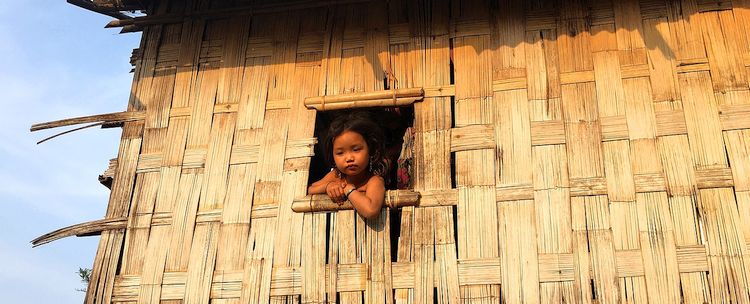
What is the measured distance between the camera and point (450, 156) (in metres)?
4.14

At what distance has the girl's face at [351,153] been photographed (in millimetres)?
4316

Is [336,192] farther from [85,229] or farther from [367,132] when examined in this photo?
[85,229]

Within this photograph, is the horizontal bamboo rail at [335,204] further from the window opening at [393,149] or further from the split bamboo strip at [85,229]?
the split bamboo strip at [85,229]

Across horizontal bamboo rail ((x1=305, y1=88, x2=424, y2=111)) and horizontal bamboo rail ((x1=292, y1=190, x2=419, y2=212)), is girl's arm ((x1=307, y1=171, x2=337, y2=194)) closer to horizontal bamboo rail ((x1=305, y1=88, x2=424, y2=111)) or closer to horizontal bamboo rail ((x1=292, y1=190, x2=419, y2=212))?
horizontal bamboo rail ((x1=292, y1=190, x2=419, y2=212))

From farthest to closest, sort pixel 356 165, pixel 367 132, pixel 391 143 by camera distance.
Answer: pixel 391 143
pixel 367 132
pixel 356 165

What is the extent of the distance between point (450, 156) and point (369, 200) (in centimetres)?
53

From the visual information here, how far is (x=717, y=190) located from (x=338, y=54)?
235 cm

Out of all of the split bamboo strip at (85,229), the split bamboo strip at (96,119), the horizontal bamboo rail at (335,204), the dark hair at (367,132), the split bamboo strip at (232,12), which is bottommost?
the split bamboo strip at (85,229)

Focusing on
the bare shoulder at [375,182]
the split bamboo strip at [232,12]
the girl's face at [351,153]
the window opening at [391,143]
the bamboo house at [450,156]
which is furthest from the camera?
the split bamboo strip at [232,12]

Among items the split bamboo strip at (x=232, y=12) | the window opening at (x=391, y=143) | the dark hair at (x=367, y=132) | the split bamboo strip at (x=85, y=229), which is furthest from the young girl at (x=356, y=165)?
the split bamboo strip at (x=85, y=229)

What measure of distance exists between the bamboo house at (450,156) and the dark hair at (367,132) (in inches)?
3.4

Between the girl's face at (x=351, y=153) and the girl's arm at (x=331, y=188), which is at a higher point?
the girl's face at (x=351, y=153)

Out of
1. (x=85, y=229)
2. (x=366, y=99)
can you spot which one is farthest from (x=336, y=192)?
(x=85, y=229)

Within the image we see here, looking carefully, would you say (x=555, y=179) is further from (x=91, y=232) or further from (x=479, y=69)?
(x=91, y=232)
